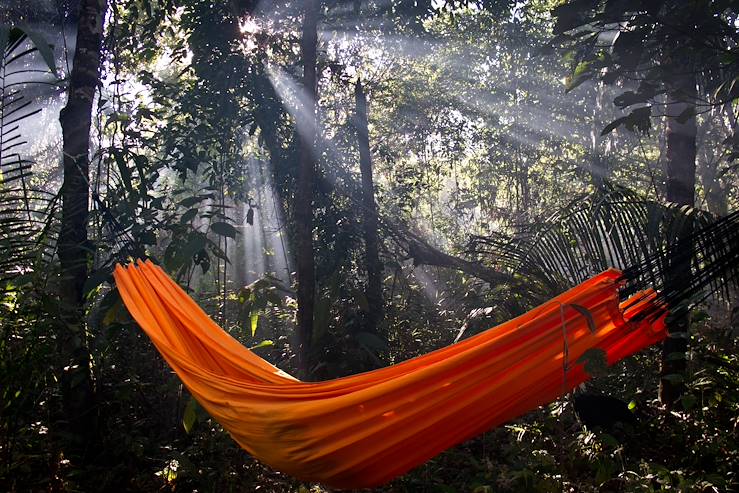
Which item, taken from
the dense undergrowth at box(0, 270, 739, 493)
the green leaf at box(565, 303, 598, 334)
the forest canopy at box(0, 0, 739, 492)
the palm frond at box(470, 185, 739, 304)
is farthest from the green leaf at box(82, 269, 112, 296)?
the green leaf at box(565, 303, 598, 334)

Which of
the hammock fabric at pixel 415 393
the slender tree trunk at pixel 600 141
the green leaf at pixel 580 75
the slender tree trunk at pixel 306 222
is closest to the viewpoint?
the hammock fabric at pixel 415 393

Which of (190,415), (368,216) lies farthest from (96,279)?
(368,216)

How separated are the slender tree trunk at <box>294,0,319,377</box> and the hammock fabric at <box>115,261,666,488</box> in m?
1.30

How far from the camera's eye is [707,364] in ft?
9.36

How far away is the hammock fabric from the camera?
170 centimetres

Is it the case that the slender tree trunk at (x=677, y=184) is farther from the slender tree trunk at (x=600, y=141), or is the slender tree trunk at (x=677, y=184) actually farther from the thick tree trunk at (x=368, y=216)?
the slender tree trunk at (x=600, y=141)

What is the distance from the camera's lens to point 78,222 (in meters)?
2.57

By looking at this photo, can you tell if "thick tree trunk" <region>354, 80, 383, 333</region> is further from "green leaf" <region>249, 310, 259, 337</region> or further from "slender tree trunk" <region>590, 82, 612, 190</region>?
"slender tree trunk" <region>590, 82, 612, 190</region>

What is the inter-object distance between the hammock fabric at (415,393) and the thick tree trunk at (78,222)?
728 millimetres

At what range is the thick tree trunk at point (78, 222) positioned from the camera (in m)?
2.51

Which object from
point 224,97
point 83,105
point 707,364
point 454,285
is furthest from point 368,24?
point 707,364

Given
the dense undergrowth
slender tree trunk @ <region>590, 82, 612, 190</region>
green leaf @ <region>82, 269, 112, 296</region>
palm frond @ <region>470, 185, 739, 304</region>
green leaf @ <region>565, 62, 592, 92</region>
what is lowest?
the dense undergrowth

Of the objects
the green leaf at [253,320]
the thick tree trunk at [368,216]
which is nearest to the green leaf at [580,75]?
the thick tree trunk at [368,216]

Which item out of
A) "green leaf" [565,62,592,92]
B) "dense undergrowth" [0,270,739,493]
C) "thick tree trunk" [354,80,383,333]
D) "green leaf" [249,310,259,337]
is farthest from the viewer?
"thick tree trunk" [354,80,383,333]
